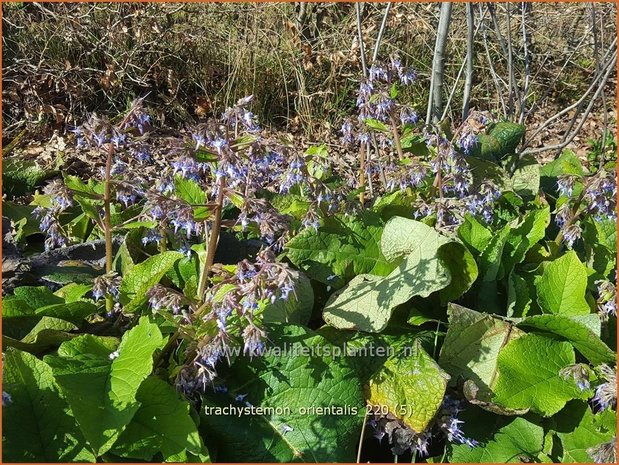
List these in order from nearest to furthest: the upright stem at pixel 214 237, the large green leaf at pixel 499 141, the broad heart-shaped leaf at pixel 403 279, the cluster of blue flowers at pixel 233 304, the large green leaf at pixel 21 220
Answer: the cluster of blue flowers at pixel 233 304 < the upright stem at pixel 214 237 < the broad heart-shaped leaf at pixel 403 279 < the large green leaf at pixel 21 220 < the large green leaf at pixel 499 141

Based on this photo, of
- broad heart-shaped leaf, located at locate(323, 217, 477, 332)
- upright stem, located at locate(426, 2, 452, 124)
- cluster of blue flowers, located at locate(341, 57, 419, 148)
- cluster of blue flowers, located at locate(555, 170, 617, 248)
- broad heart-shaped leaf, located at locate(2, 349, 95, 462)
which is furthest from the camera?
upright stem, located at locate(426, 2, 452, 124)

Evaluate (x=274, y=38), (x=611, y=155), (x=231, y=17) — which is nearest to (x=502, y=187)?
(x=611, y=155)

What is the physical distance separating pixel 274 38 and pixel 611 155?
10.5ft

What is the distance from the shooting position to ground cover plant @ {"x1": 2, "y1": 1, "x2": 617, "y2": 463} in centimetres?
178

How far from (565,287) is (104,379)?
1.55 meters

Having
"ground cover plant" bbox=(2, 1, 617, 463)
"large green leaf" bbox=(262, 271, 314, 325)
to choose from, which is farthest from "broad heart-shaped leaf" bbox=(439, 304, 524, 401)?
"large green leaf" bbox=(262, 271, 314, 325)

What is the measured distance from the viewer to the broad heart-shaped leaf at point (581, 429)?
6.48ft

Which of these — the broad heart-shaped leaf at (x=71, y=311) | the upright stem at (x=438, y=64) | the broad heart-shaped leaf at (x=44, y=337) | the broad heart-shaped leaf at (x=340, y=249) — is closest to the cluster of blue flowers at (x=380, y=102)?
the broad heart-shaped leaf at (x=340, y=249)

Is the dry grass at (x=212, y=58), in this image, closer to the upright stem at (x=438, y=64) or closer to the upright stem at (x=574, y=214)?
the upright stem at (x=438, y=64)

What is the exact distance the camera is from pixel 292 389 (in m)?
1.99

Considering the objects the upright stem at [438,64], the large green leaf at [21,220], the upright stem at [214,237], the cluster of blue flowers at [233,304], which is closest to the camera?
the cluster of blue flowers at [233,304]

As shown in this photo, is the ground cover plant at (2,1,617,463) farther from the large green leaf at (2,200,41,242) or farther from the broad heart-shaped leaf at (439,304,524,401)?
the large green leaf at (2,200,41,242)

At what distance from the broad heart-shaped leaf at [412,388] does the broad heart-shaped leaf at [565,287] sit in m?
0.58

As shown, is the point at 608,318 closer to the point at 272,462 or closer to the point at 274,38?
the point at 272,462
